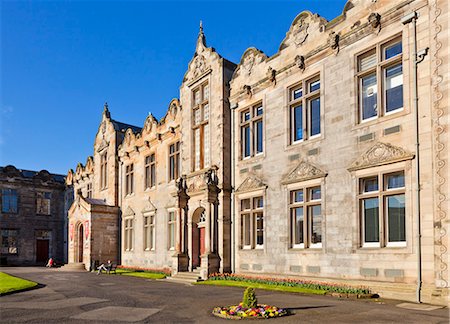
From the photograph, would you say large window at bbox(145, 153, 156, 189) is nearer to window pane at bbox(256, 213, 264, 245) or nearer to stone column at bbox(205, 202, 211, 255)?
stone column at bbox(205, 202, 211, 255)

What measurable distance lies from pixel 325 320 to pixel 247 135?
13.2 meters

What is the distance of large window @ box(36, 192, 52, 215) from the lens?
48.1m

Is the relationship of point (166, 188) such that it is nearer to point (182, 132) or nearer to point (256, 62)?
point (182, 132)

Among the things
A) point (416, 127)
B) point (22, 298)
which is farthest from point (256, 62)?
point (22, 298)

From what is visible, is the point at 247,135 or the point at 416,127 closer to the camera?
the point at 416,127

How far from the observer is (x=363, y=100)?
16391 mm

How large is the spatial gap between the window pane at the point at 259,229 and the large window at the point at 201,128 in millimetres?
5052

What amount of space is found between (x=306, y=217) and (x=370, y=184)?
326cm

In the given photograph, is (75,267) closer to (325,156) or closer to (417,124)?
(325,156)

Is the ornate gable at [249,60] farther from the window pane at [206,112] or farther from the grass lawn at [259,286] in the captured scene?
the grass lawn at [259,286]

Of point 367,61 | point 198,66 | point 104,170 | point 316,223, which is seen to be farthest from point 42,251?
point 367,61

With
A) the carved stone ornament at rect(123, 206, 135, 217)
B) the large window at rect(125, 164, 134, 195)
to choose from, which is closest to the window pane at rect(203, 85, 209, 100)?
the large window at rect(125, 164, 134, 195)

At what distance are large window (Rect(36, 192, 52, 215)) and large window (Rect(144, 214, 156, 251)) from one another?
71.8 ft

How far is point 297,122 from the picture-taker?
1927 centimetres
